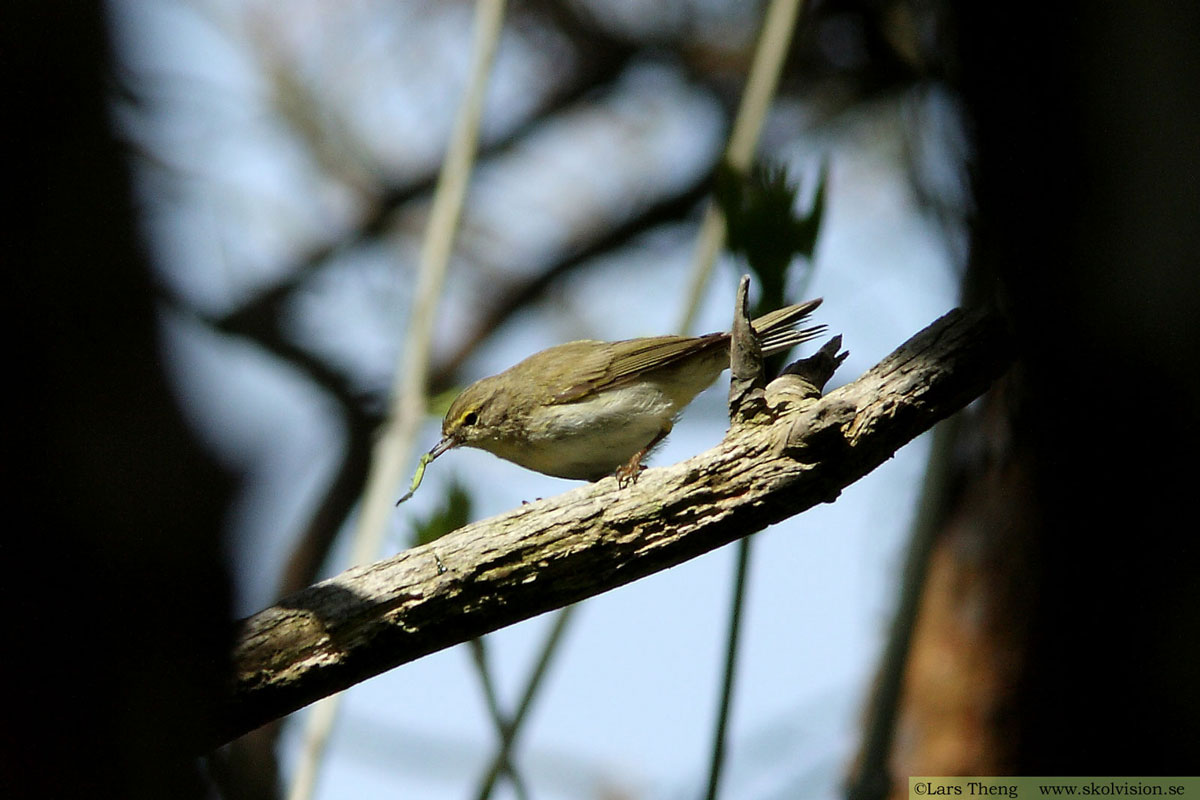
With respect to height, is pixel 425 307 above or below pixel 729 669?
above

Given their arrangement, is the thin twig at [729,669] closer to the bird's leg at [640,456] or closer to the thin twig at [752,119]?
the bird's leg at [640,456]

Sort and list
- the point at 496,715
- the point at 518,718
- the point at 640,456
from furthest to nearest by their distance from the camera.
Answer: the point at 640,456
the point at 496,715
the point at 518,718

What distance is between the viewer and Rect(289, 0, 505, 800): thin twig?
2.80 metres

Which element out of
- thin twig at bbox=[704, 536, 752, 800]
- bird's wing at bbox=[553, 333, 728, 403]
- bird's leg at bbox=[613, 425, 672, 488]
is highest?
bird's wing at bbox=[553, 333, 728, 403]

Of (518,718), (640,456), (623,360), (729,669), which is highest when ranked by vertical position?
(623,360)

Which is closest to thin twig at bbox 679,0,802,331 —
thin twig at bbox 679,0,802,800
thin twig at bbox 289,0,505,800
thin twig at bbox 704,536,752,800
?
thin twig at bbox 679,0,802,800

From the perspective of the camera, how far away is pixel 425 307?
10.2ft

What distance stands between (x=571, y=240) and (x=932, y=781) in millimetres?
4932

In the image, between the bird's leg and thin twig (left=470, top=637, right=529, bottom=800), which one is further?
the bird's leg

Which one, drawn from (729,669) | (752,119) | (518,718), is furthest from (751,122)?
(518,718)

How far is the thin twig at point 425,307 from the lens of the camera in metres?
2.80

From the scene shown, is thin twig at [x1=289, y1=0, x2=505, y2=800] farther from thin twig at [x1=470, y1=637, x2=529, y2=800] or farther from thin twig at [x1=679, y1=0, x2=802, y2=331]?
thin twig at [x1=679, y1=0, x2=802, y2=331]

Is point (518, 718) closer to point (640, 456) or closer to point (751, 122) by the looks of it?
point (640, 456)

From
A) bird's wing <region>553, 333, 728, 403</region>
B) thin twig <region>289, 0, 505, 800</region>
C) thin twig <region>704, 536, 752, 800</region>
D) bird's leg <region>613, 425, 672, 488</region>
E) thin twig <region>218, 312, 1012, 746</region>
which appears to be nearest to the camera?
thin twig <region>218, 312, 1012, 746</region>
